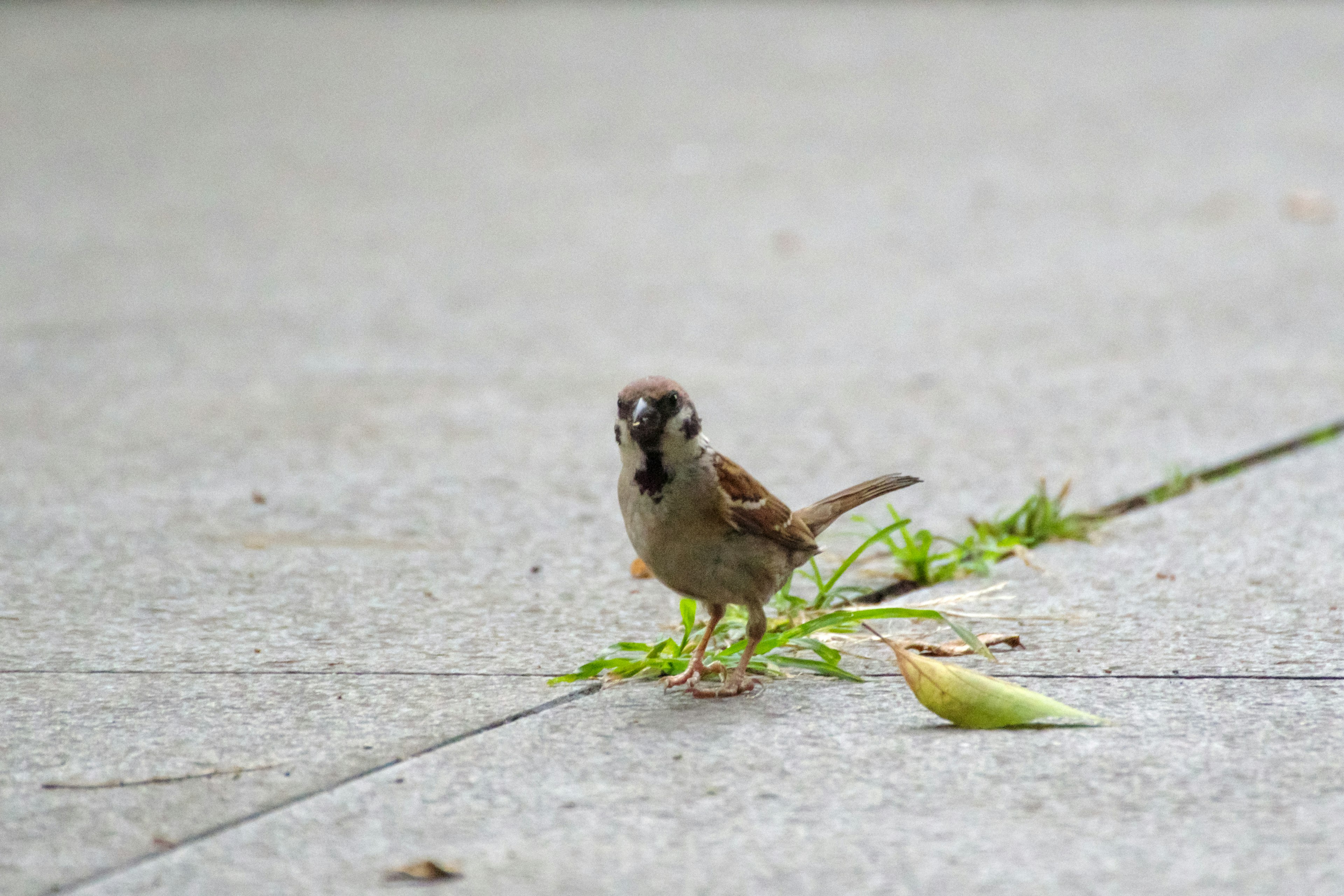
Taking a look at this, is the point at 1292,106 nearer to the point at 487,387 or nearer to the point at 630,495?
the point at 487,387

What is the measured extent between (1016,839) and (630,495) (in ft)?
3.59

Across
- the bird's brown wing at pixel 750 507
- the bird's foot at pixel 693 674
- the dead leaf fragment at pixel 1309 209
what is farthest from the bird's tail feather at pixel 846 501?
the dead leaf fragment at pixel 1309 209

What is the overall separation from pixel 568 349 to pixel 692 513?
3699mm

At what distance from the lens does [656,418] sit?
325 centimetres

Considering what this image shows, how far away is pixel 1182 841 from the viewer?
2615 millimetres

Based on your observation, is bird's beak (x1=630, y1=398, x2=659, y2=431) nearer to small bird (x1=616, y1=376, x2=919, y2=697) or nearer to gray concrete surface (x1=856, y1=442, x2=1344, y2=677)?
small bird (x1=616, y1=376, x2=919, y2=697)

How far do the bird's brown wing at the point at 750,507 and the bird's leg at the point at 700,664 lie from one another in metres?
0.21

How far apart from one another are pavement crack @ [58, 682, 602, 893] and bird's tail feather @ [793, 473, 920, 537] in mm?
636

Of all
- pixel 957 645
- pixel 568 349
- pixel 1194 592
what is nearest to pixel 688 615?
pixel 957 645

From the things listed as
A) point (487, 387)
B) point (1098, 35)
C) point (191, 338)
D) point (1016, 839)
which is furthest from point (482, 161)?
point (1016, 839)

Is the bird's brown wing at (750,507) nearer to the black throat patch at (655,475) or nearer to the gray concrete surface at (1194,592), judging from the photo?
the black throat patch at (655,475)

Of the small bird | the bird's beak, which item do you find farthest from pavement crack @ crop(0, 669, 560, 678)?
the bird's beak

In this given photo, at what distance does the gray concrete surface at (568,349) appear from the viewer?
11.7ft

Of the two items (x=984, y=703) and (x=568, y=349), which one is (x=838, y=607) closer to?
(x=984, y=703)
